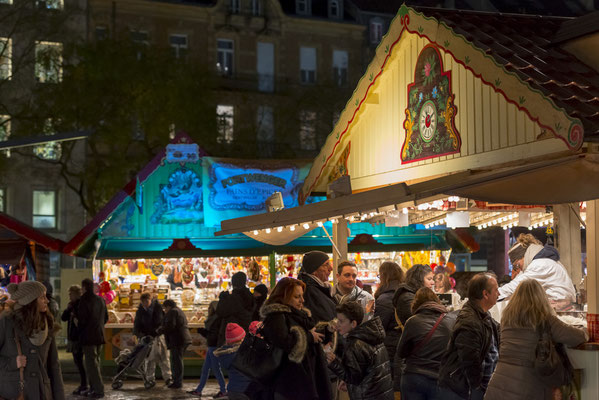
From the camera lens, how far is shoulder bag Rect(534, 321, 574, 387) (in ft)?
23.0

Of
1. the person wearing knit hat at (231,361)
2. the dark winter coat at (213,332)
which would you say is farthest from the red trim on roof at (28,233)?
the person wearing knit hat at (231,361)

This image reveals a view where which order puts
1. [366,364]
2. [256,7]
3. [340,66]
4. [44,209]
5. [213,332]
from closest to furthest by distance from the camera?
[366,364]
[213,332]
[44,209]
[256,7]
[340,66]

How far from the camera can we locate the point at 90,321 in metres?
15.9

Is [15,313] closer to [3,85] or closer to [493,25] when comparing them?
[493,25]

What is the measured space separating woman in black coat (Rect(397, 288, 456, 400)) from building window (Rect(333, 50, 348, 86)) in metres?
36.0

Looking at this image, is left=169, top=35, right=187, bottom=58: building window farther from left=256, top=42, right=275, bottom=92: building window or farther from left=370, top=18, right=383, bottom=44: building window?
left=370, top=18, right=383, bottom=44: building window

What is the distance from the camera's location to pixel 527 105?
28.4ft

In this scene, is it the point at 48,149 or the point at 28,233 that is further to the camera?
the point at 48,149

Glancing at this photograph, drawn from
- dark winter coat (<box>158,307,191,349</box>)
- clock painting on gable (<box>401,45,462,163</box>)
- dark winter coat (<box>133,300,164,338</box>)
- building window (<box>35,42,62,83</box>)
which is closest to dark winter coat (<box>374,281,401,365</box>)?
clock painting on gable (<box>401,45,462,163</box>)

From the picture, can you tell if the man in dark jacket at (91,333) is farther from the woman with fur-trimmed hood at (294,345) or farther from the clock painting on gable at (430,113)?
the woman with fur-trimmed hood at (294,345)

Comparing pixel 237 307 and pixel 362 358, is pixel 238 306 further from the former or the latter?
pixel 362 358

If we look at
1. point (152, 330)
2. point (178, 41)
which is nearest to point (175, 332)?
point (152, 330)

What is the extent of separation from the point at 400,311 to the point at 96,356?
26.2 feet

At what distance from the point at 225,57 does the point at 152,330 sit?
1054 inches
